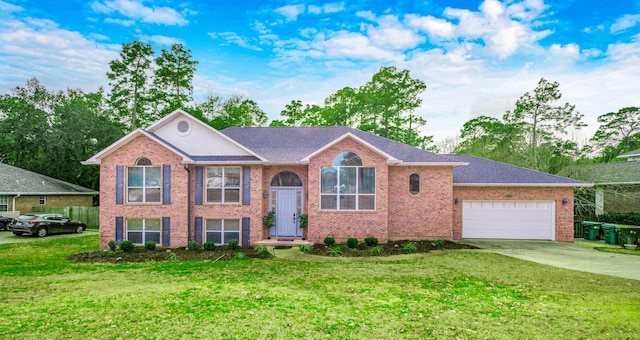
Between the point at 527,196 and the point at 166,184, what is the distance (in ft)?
52.8

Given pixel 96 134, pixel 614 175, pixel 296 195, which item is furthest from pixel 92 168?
pixel 614 175

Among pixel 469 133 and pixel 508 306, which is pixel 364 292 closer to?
pixel 508 306

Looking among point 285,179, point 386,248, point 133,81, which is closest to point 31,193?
point 133,81

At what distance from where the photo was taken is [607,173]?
2062 cm

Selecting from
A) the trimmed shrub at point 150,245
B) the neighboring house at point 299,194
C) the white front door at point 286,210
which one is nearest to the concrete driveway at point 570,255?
the neighboring house at point 299,194

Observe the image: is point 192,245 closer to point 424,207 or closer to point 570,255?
point 424,207

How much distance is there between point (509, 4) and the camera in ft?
47.1

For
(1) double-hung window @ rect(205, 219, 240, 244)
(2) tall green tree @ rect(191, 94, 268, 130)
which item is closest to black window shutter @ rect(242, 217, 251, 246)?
(1) double-hung window @ rect(205, 219, 240, 244)

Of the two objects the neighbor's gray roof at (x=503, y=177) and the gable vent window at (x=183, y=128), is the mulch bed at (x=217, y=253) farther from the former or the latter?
the gable vent window at (x=183, y=128)

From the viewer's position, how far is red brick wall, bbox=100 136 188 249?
1386cm

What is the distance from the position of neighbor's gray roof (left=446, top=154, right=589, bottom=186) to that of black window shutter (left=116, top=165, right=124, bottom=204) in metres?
14.6

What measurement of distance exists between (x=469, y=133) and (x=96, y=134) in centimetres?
4134

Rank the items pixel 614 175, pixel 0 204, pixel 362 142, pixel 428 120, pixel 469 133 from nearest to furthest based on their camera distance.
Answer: pixel 362 142
pixel 614 175
pixel 0 204
pixel 428 120
pixel 469 133

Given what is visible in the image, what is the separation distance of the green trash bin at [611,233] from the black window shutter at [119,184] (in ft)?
71.2
